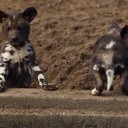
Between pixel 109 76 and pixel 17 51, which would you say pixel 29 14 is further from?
pixel 109 76

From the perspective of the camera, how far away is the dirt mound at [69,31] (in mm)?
10445

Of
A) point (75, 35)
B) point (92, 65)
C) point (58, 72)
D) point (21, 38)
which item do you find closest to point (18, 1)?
point (75, 35)

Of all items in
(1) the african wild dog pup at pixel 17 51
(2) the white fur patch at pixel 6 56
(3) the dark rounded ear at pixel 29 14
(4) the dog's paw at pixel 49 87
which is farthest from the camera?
(3) the dark rounded ear at pixel 29 14

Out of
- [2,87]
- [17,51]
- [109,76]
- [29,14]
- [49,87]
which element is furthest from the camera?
[29,14]

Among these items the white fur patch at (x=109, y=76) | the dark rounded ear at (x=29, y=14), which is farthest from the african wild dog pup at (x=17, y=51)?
the white fur patch at (x=109, y=76)

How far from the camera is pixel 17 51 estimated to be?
30.3ft

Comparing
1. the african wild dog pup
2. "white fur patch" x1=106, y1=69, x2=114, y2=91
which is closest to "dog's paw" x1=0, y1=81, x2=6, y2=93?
the african wild dog pup

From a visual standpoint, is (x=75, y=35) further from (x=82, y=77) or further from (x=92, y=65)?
(x=92, y=65)

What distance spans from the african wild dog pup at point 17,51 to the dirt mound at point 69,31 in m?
0.99

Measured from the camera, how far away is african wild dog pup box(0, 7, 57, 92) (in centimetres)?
909

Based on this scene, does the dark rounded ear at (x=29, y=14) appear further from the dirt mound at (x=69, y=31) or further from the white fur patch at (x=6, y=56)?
the dirt mound at (x=69, y=31)

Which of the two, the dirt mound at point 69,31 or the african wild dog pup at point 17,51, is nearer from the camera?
the african wild dog pup at point 17,51

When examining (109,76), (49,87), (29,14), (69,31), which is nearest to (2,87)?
(49,87)

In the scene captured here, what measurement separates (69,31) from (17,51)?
2268 millimetres
